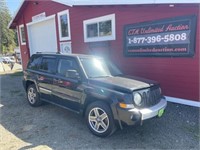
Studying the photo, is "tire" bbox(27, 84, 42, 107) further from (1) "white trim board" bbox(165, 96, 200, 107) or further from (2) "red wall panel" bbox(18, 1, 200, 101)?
(1) "white trim board" bbox(165, 96, 200, 107)

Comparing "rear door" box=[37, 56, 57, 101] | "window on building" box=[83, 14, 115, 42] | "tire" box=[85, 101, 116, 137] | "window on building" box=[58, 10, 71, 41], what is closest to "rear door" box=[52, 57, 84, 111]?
"rear door" box=[37, 56, 57, 101]

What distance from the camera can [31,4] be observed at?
510 inches

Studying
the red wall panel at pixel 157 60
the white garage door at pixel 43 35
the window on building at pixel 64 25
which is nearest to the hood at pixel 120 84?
the red wall panel at pixel 157 60

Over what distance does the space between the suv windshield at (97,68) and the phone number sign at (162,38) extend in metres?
Result: 2.00

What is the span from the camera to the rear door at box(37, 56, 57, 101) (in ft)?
17.8

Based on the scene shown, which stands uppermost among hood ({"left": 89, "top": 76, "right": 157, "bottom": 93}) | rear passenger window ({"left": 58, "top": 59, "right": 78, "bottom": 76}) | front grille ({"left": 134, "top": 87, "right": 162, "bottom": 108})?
rear passenger window ({"left": 58, "top": 59, "right": 78, "bottom": 76})

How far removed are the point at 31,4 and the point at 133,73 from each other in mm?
9305

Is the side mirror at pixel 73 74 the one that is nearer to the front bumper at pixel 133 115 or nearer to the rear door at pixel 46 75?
the rear door at pixel 46 75

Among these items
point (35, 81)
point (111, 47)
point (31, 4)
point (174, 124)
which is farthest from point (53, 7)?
point (174, 124)

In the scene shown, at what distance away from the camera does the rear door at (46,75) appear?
17.8ft

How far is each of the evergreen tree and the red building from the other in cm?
4876

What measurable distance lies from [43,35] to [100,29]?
549 centimetres

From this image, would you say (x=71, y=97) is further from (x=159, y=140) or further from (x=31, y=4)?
(x=31, y=4)

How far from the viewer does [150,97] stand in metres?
4.25
